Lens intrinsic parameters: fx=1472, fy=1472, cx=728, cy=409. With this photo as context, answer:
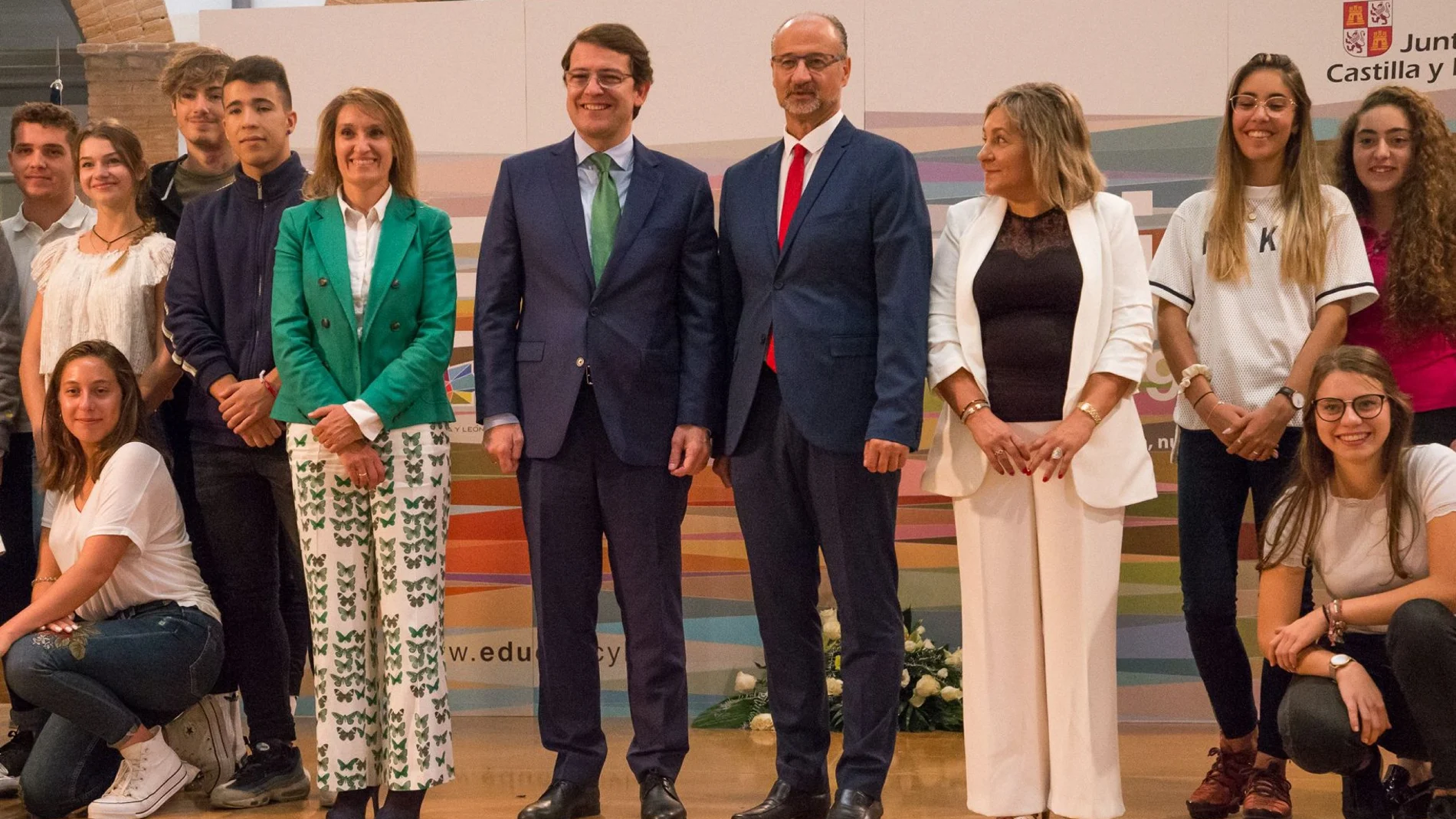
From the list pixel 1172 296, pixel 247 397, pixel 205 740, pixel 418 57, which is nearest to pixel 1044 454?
pixel 1172 296

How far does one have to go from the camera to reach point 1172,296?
134 inches

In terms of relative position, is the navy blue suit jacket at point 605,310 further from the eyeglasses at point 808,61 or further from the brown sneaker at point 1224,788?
the brown sneaker at point 1224,788

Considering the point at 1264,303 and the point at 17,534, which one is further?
the point at 17,534

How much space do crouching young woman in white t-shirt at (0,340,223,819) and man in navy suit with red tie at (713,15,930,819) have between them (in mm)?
1435

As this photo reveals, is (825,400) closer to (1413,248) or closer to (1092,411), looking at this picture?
(1092,411)

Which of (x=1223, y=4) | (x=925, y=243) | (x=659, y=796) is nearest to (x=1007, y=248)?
(x=925, y=243)

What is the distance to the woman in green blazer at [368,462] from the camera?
10.3 feet

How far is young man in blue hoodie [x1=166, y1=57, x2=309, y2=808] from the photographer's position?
346 cm

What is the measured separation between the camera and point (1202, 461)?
3.34 m

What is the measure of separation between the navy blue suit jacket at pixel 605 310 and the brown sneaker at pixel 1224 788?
1.40m

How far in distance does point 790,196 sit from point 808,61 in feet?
0.94

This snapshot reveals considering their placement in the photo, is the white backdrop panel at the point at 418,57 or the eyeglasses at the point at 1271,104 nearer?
the eyeglasses at the point at 1271,104

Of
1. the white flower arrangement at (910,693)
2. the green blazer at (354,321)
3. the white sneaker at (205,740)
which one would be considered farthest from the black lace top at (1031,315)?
the white sneaker at (205,740)

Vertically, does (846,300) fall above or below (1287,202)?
below
